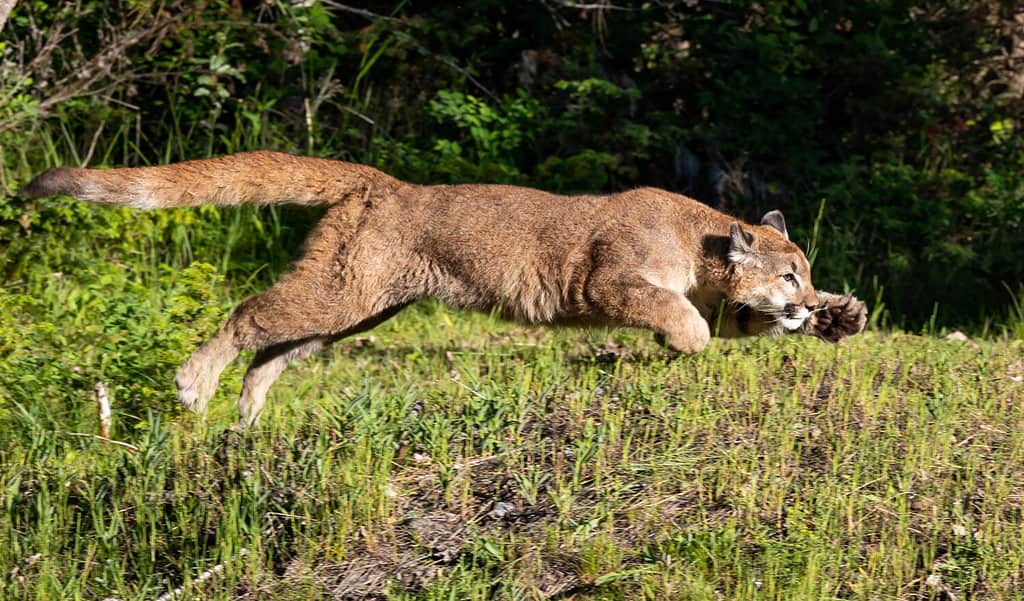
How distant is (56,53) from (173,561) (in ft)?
24.3

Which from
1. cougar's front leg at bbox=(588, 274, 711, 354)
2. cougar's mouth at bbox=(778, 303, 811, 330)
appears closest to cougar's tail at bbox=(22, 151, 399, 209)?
cougar's front leg at bbox=(588, 274, 711, 354)

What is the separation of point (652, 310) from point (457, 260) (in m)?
1.22

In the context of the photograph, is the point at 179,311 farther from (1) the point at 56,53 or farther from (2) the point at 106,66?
(1) the point at 56,53

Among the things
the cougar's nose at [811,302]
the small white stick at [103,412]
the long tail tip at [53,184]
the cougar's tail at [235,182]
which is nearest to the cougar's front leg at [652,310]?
the cougar's nose at [811,302]

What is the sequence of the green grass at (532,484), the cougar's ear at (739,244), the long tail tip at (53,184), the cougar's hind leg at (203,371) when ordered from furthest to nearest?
1. the cougar's ear at (739,244)
2. the cougar's hind leg at (203,371)
3. the long tail tip at (53,184)
4. the green grass at (532,484)

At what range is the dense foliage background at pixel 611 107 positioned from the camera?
35.8 ft

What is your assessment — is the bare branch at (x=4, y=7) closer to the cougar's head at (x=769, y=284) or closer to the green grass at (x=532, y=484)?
the green grass at (x=532, y=484)

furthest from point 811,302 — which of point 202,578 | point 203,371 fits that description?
point 202,578

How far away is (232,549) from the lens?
5.01 m

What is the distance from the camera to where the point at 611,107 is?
1257cm

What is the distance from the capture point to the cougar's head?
24.3ft

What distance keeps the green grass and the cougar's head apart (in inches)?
11.9

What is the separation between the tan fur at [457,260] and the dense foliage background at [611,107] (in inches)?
114

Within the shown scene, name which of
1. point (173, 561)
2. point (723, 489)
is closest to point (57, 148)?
point (173, 561)
